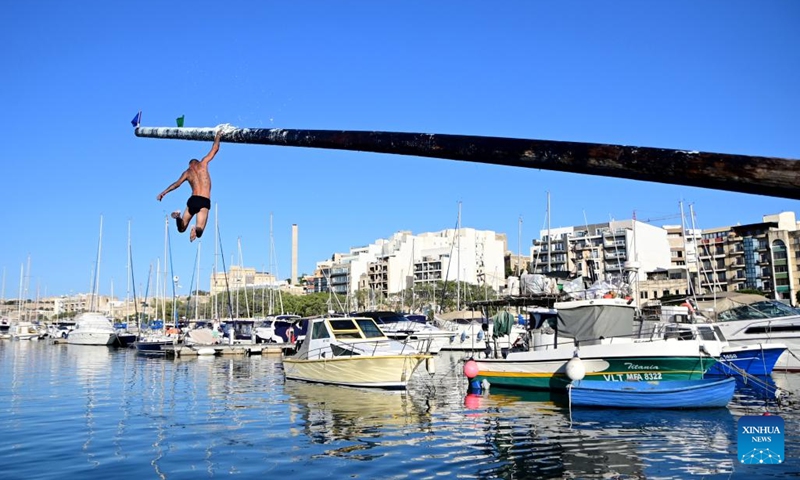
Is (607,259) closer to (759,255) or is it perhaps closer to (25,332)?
(759,255)

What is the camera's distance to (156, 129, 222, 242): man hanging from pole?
6133 millimetres

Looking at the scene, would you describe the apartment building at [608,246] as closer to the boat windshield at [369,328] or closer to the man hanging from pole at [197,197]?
the boat windshield at [369,328]

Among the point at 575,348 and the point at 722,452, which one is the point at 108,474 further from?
the point at 575,348

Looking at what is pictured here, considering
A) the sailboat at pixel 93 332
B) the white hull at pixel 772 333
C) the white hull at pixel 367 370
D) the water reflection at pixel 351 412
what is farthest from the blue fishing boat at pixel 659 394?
the sailboat at pixel 93 332

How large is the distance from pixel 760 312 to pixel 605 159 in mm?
35866

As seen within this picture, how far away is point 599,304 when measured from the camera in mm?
24688

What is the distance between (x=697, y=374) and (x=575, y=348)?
3.98 meters

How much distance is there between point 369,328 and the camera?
2848cm

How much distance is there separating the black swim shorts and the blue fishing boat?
16275mm

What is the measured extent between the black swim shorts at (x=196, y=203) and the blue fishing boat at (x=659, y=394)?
1627 centimetres

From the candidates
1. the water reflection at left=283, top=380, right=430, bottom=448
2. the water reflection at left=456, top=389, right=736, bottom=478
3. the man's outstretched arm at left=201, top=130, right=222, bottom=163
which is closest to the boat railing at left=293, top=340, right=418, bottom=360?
the water reflection at left=283, top=380, right=430, bottom=448

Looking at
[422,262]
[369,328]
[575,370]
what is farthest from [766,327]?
[422,262]

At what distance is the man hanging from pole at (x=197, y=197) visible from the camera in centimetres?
613

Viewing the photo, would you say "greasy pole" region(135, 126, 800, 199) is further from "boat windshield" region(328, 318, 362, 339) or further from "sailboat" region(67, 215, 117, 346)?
"sailboat" region(67, 215, 117, 346)
